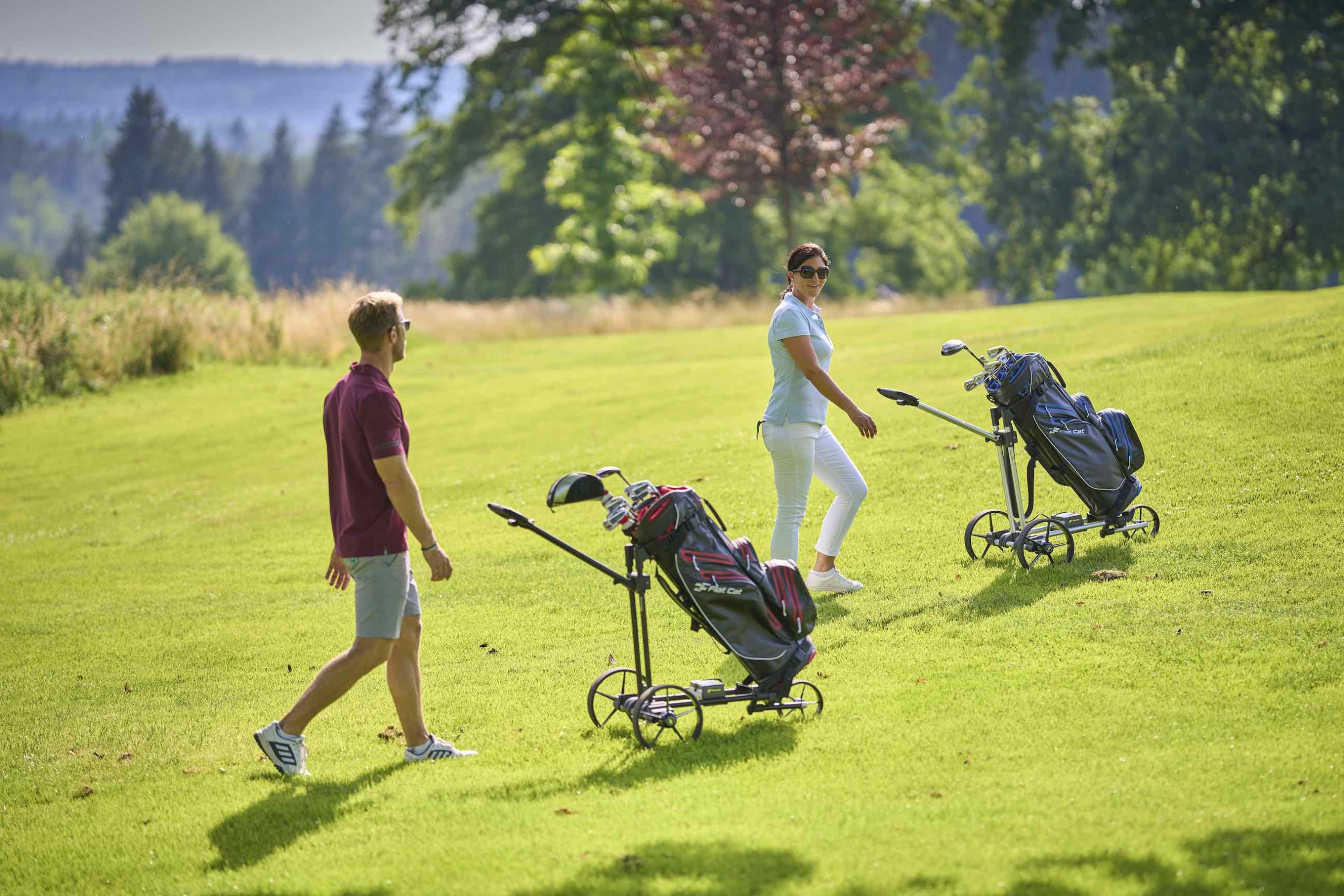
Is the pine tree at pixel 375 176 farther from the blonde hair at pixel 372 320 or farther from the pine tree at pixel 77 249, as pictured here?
the blonde hair at pixel 372 320

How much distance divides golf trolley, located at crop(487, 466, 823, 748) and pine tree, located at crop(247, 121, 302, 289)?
114 metres

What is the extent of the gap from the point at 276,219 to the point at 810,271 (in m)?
119

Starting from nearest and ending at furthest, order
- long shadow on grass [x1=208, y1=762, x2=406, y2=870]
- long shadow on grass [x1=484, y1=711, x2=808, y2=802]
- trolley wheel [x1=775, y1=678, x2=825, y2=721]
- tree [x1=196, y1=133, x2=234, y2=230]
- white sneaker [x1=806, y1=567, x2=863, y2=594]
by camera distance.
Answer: long shadow on grass [x1=208, y1=762, x2=406, y2=870] < long shadow on grass [x1=484, y1=711, x2=808, y2=802] < trolley wheel [x1=775, y1=678, x2=825, y2=721] < white sneaker [x1=806, y1=567, x2=863, y2=594] < tree [x1=196, y1=133, x2=234, y2=230]

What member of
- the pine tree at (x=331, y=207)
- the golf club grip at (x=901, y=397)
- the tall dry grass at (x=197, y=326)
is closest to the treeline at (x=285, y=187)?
the pine tree at (x=331, y=207)

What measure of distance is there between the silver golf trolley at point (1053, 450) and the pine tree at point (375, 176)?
119 metres

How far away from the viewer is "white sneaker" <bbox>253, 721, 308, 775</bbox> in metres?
6.45

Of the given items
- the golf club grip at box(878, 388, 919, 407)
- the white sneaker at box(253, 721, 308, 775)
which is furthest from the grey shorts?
the golf club grip at box(878, 388, 919, 407)

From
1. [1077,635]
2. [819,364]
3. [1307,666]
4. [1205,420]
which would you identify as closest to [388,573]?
[819,364]

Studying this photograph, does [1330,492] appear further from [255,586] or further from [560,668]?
[255,586]

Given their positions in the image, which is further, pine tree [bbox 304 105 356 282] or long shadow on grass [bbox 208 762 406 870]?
pine tree [bbox 304 105 356 282]

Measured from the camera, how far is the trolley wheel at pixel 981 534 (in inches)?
380

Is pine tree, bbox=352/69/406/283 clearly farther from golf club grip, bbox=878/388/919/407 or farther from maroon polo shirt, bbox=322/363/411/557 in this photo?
maroon polo shirt, bbox=322/363/411/557

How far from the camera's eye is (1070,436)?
30.1 feet

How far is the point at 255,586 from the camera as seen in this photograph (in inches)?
464
